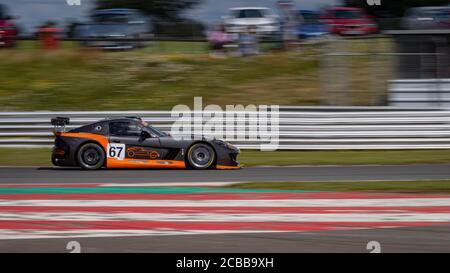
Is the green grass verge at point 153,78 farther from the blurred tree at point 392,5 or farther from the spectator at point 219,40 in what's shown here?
the blurred tree at point 392,5

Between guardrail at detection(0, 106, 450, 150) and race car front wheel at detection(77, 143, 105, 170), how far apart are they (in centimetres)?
337

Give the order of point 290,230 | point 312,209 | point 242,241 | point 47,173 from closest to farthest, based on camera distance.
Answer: point 242,241 → point 290,230 → point 312,209 → point 47,173

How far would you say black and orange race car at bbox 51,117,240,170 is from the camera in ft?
44.4

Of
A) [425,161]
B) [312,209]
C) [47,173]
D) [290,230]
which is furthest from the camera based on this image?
[425,161]

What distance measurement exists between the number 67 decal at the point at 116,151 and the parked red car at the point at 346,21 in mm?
11657

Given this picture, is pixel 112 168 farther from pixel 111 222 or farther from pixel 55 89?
pixel 55 89

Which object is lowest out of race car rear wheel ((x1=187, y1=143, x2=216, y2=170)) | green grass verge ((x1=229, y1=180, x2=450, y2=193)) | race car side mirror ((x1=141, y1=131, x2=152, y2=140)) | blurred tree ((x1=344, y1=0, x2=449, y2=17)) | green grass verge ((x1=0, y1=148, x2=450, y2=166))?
green grass verge ((x1=229, y1=180, x2=450, y2=193))

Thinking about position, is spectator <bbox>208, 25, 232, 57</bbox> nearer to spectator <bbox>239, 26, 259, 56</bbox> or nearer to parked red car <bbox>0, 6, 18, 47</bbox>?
spectator <bbox>239, 26, 259, 56</bbox>

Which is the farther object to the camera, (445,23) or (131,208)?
(445,23)

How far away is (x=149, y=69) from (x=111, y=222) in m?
15.2

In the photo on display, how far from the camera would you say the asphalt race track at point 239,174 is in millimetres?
12109

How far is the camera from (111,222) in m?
8.02

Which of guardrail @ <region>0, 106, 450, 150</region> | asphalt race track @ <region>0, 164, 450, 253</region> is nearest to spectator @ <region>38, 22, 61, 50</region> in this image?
guardrail @ <region>0, 106, 450, 150</region>

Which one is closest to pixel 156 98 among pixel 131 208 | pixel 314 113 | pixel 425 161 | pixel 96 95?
pixel 96 95
